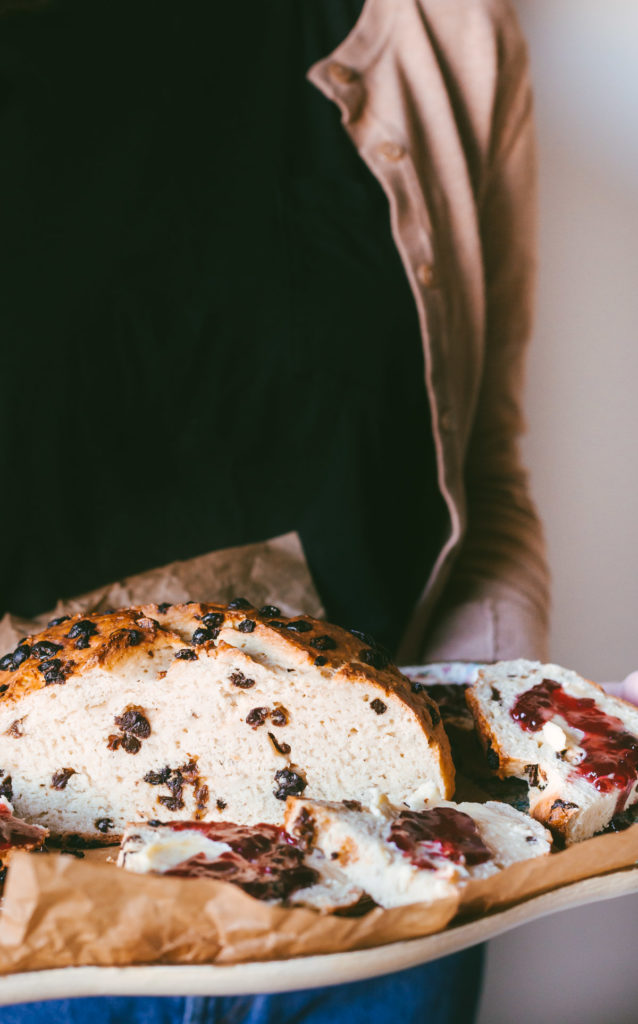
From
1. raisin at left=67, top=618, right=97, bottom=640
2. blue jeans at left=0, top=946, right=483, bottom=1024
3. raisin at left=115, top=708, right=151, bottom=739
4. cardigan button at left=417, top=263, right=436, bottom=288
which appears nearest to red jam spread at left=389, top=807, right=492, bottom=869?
blue jeans at left=0, top=946, right=483, bottom=1024

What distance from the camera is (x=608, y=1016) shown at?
117 centimetres

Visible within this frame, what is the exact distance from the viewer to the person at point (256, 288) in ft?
4.21

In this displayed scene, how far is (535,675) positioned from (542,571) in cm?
67

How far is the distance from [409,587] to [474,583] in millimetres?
149

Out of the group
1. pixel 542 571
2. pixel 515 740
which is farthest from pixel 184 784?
pixel 542 571

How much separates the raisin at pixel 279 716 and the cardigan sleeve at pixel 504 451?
81 centimetres

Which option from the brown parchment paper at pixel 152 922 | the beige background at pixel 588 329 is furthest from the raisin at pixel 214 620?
the beige background at pixel 588 329

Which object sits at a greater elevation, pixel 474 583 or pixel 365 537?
pixel 365 537

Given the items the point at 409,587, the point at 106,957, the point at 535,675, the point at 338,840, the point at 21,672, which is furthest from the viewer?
the point at 409,587

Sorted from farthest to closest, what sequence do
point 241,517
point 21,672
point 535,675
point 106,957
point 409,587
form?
point 409,587 → point 241,517 → point 535,675 → point 21,672 → point 106,957

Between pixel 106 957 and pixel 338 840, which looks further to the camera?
pixel 338 840

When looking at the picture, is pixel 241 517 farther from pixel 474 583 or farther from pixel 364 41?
pixel 364 41

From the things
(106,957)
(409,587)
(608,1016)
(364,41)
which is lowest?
(608,1016)

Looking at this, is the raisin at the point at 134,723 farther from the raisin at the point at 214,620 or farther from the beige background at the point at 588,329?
the beige background at the point at 588,329
